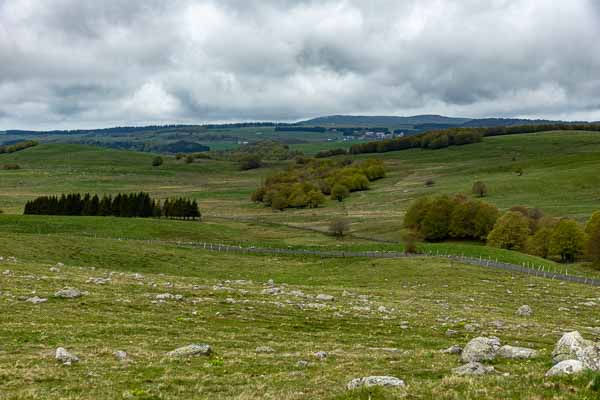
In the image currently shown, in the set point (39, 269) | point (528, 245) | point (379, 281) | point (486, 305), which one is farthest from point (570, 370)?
point (528, 245)

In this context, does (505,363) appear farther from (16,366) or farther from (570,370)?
(16,366)

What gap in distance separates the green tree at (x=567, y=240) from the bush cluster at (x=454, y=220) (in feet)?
64.7

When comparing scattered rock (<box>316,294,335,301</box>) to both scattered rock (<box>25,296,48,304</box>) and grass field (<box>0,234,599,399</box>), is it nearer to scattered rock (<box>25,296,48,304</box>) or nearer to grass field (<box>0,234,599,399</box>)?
grass field (<box>0,234,599,399</box>)

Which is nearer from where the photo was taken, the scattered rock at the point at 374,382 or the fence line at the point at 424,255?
the scattered rock at the point at 374,382

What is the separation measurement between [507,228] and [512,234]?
1.44 meters

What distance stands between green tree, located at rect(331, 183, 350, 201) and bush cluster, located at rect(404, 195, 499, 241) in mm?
74243

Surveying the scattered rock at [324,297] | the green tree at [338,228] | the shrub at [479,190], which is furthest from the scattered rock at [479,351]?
the shrub at [479,190]

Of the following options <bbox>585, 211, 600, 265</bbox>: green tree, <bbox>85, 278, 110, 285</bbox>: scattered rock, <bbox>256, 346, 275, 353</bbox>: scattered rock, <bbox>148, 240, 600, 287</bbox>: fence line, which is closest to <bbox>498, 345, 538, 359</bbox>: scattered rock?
<bbox>256, 346, 275, 353</bbox>: scattered rock

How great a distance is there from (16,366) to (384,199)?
17048cm

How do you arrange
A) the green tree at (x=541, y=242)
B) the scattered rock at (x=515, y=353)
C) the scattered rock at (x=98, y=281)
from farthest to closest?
1. the green tree at (x=541, y=242)
2. the scattered rock at (x=98, y=281)
3. the scattered rock at (x=515, y=353)

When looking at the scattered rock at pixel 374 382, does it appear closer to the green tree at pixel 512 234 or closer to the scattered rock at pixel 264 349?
the scattered rock at pixel 264 349

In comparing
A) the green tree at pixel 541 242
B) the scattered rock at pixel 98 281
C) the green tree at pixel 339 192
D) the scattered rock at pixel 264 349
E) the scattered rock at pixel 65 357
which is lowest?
the green tree at pixel 541 242

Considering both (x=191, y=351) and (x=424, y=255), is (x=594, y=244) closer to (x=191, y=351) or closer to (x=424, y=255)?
(x=424, y=255)

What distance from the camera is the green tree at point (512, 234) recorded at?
337ft
